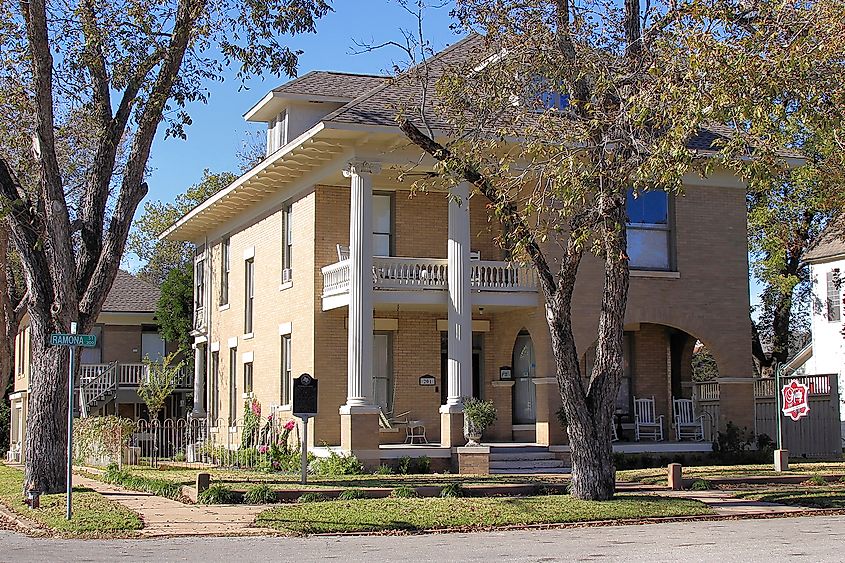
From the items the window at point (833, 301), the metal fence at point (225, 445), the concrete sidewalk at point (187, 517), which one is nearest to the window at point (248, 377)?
the metal fence at point (225, 445)

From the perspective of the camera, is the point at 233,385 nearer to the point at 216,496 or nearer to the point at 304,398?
the point at 304,398

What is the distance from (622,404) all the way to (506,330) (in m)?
3.75

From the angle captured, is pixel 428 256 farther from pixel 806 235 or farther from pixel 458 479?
pixel 806 235

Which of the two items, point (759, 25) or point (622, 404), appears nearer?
point (759, 25)

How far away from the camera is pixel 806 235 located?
3909 cm

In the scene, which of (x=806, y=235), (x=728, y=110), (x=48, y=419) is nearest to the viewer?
(x=728, y=110)

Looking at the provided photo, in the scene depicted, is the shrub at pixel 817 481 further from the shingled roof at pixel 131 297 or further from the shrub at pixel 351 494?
the shingled roof at pixel 131 297

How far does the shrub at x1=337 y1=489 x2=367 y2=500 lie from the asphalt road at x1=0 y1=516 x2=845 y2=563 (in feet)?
12.2

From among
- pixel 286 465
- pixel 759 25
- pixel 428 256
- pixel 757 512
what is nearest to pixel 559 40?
pixel 759 25

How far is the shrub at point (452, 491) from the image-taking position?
733 inches

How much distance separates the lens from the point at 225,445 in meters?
32.9

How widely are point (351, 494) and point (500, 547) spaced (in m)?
5.44

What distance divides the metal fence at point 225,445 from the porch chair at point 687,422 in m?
9.39

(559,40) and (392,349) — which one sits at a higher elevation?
(559,40)
